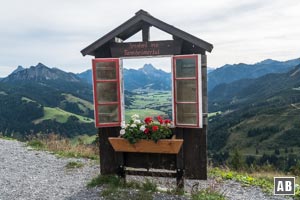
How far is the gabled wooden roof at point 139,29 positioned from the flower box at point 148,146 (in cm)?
231

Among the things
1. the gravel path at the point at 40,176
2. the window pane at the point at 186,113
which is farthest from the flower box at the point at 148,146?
the gravel path at the point at 40,176

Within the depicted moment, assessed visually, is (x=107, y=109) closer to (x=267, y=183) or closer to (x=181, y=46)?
(x=181, y=46)

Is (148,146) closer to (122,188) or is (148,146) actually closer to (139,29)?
(122,188)

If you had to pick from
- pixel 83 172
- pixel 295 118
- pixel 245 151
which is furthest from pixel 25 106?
pixel 83 172

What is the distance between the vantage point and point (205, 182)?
861 centimetres

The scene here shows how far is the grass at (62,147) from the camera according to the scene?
12.1 metres

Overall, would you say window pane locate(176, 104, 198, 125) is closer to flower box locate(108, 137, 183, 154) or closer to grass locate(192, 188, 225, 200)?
flower box locate(108, 137, 183, 154)

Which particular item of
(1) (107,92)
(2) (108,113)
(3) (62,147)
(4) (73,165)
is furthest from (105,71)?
(3) (62,147)

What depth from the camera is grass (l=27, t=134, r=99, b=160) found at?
12.1 meters

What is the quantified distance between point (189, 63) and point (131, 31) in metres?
1.97
